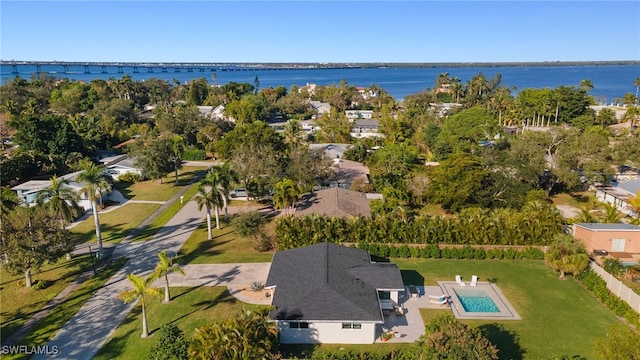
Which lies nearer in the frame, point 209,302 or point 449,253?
point 209,302

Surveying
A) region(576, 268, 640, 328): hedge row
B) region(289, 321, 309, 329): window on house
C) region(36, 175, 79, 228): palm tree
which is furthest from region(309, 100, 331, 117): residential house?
region(289, 321, 309, 329): window on house

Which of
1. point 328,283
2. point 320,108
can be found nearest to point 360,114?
point 320,108

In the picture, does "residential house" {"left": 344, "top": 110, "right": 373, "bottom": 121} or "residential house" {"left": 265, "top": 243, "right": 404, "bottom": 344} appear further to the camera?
"residential house" {"left": 344, "top": 110, "right": 373, "bottom": 121}

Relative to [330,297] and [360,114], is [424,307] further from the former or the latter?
[360,114]

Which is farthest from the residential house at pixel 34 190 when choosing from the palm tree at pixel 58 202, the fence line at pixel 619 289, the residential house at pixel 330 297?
the fence line at pixel 619 289

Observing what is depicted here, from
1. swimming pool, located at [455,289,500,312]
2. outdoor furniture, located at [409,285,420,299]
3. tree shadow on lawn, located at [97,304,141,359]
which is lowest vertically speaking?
swimming pool, located at [455,289,500,312]

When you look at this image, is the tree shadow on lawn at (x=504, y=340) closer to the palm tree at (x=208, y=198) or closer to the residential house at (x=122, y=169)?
the palm tree at (x=208, y=198)

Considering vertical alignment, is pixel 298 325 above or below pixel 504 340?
above

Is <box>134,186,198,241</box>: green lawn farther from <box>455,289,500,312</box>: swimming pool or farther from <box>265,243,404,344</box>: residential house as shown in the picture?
<box>455,289,500,312</box>: swimming pool
